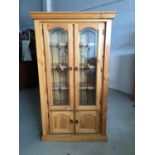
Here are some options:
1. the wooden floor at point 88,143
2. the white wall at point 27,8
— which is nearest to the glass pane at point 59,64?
the wooden floor at point 88,143

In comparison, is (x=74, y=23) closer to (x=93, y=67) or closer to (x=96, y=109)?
(x=93, y=67)

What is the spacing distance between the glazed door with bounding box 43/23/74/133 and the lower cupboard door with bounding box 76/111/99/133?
9cm

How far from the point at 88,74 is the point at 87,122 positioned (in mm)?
617

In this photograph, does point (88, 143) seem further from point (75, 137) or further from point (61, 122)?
point (61, 122)

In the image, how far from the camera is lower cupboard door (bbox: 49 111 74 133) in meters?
2.36

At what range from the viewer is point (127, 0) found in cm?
413

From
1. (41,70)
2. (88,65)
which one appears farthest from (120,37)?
(41,70)

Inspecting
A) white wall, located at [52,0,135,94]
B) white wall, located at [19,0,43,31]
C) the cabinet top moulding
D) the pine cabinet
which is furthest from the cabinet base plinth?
white wall, located at [19,0,43,31]

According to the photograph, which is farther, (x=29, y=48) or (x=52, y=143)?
(x=29, y=48)

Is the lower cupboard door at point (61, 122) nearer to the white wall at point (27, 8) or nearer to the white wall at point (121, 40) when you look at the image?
the white wall at point (121, 40)
